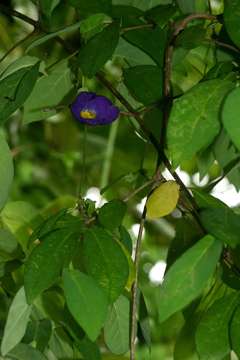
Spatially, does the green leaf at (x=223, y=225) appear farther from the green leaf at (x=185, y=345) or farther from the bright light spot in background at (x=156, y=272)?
the bright light spot in background at (x=156, y=272)

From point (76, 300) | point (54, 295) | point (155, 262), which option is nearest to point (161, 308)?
point (76, 300)

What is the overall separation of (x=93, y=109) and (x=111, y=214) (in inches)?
4.0

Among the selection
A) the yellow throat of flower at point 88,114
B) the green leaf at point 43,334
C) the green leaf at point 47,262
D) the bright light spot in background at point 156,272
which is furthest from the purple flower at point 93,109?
the bright light spot in background at point 156,272

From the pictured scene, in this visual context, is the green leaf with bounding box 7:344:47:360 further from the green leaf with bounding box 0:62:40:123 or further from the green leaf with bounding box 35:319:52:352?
the green leaf with bounding box 0:62:40:123

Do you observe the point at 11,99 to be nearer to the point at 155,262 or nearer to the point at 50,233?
the point at 50,233

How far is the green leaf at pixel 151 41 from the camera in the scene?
0.70 m

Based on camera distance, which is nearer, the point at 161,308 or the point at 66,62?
the point at 161,308

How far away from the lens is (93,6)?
706mm

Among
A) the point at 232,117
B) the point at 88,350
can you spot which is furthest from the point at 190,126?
the point at 88,350

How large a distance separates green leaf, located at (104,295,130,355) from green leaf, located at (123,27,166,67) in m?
0.19

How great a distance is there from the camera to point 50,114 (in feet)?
2.57

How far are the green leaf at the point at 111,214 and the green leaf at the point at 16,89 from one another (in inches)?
4.6

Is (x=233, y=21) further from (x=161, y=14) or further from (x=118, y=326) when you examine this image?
(x=118, y=326)

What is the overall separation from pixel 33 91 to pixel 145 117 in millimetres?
100
